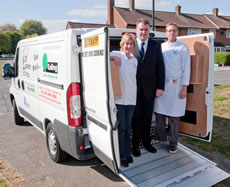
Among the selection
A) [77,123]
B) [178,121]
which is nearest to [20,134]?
[77,123]

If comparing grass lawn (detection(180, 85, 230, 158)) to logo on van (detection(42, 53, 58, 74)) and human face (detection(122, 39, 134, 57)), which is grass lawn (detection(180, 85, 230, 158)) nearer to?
human face (detection(122, 39, 134, 57))

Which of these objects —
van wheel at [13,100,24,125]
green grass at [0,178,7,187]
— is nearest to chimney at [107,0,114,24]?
van wheel at [13,100,24,125]

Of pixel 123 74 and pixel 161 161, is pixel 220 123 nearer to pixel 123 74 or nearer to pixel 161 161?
pixel 161 161

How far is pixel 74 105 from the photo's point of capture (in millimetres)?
3320

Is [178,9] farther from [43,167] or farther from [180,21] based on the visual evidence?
[43,167]

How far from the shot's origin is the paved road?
11.8 ft

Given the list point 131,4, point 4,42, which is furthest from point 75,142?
point 4,42

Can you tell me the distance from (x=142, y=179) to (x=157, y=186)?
0.74ft

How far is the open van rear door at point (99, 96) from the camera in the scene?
267cm

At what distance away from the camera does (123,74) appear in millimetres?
3184

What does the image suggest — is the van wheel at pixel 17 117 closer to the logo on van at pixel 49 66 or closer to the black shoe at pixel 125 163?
the logo on van at pixel 49 66

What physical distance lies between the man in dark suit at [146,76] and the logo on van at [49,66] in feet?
4.11

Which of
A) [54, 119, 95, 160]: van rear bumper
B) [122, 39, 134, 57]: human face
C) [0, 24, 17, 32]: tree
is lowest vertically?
[54, 119, 95, 160]: van rear bumper

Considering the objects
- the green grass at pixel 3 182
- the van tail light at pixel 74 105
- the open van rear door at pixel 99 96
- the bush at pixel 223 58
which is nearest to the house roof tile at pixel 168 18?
the bush at pixel 223 58
